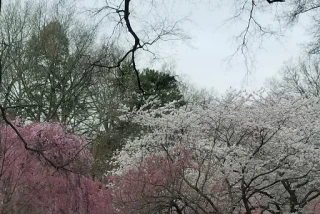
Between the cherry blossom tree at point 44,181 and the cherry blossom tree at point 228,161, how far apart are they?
0.82 m

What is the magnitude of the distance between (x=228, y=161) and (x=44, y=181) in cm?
398

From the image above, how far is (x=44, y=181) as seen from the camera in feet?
37.0

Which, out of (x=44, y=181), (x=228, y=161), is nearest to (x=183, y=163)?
(x=228, y=161)

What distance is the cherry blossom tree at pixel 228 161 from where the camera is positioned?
10.0m

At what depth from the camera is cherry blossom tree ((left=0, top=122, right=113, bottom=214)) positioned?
10.6 metres

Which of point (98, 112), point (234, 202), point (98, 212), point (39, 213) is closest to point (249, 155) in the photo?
point (234, 202)

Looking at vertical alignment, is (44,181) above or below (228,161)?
below

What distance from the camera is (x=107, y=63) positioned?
445 centimetres

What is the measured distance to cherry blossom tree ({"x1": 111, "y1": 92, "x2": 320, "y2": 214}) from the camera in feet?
32.8

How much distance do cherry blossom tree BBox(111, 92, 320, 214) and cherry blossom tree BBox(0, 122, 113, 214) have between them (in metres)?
0.82

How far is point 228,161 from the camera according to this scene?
1120 centimetres

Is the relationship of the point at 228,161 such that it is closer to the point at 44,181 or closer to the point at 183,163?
the point at 183,163

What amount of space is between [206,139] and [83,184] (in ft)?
10.2

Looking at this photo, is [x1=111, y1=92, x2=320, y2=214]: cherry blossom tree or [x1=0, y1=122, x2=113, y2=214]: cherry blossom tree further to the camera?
[x1=0, y1=122, x2=113, y2=214]: cherry blossom tree
